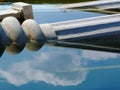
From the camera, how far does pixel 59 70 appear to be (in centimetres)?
203

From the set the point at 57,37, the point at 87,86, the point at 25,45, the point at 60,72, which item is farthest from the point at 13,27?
the point at 87,86

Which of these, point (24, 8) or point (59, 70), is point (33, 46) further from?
point (24, 8)

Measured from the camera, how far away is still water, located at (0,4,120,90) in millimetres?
1894

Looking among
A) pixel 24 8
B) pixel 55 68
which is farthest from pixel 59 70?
pixel 24 8

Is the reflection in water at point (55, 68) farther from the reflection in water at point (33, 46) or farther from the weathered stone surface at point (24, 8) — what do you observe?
the weathered stone surface at point (24, 8)

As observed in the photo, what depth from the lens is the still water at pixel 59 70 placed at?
1894 mm

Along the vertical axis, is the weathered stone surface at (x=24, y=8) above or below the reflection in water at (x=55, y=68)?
below

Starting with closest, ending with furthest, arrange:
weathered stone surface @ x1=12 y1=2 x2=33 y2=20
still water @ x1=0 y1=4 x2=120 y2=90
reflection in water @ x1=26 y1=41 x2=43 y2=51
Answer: still water @ x1=0 y1=4 x2=120 y2=90 < reflection in water @ x1=26 y1=41 x2=43 y2=51 < weathered stone surface @ x1=12 y1=2 x2=33 y2=20

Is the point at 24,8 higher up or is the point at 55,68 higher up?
the point at 55,68

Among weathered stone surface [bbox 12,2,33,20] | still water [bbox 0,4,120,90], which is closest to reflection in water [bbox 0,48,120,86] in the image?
still water [bbox 0,4,120,90]

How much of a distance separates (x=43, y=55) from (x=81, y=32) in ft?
1.20

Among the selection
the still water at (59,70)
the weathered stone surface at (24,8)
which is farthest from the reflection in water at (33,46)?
the weathered stone surface at (24,8)

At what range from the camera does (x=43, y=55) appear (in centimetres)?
223

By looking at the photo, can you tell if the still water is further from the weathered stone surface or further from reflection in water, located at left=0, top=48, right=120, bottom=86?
the weathered stone surface
